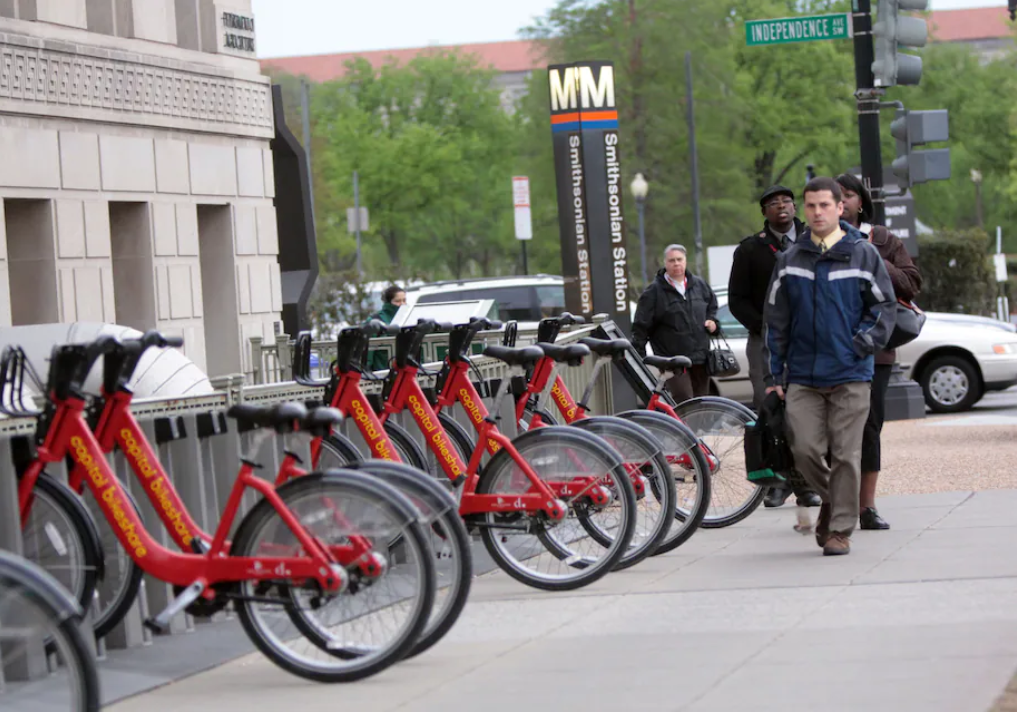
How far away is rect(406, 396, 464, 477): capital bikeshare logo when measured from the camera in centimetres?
806

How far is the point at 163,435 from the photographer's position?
7.05m

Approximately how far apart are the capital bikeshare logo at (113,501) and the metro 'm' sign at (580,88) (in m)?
13.1

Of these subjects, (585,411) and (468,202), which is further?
(468,202)

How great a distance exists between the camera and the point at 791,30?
53.7 ft

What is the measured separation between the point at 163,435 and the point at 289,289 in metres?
17.1

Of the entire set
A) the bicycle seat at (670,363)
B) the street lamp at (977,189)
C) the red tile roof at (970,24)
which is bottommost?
the bicycle seat at (670,363)

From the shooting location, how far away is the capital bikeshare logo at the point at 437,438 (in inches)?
317

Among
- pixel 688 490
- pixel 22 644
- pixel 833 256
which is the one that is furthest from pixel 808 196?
pixel 22 644

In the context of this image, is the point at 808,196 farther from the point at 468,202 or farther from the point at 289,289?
the point at 468,202

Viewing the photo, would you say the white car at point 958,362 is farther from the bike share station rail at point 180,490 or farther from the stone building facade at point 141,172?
the bike share station rail at point 180,490

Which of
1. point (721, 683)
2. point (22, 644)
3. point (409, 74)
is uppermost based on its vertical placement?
point (409, 74)

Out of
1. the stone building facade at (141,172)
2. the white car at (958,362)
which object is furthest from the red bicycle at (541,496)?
the white car at (958,362)

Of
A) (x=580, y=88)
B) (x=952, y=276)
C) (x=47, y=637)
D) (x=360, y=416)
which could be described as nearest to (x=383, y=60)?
(x=952, y=276)

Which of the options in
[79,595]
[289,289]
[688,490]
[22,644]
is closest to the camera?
[22,644]
